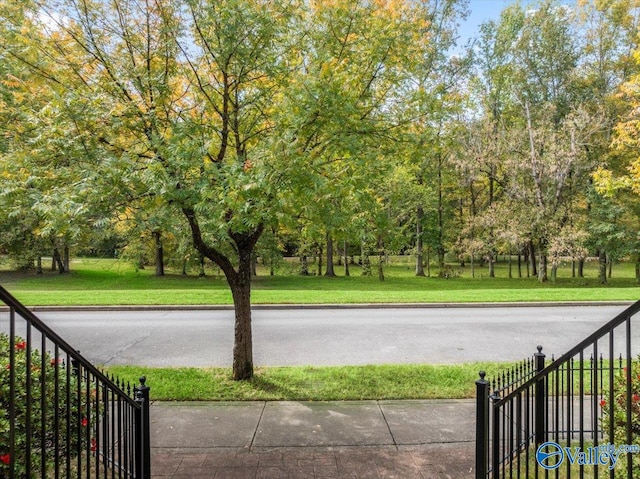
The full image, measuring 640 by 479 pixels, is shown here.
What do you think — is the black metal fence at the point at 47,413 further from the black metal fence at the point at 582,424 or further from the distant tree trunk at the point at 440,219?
the distant tree trunk at the point at 440,219

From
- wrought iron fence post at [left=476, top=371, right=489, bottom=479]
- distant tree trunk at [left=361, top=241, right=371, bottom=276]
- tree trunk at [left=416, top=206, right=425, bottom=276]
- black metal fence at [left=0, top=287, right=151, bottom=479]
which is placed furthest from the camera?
tree trunk at [left=416, top=206, right=425, bottom=276]

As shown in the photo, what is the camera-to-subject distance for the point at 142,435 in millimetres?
3627

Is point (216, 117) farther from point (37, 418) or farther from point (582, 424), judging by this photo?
point (582, 424)

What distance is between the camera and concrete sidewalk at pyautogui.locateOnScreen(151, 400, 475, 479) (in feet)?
13.1

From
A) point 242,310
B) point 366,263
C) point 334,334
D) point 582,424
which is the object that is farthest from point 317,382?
point 366,263

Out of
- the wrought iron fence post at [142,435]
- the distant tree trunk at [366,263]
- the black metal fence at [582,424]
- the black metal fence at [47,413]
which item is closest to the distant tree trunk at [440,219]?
the distant tree trunk at [366,263]

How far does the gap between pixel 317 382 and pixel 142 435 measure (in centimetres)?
328

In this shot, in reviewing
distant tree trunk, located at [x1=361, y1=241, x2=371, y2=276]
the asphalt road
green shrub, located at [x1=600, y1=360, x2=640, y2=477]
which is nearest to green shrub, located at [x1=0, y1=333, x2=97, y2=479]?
green shrub, located at [x1=600, y1=360, x2=640, y2=477]

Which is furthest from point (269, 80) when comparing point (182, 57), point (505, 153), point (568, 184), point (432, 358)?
point (568, 184)

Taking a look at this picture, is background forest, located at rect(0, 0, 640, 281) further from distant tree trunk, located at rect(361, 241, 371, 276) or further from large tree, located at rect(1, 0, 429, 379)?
distant tree trunk, located at rect(361, 241, 371, 276)

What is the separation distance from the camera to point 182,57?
18.9 ft

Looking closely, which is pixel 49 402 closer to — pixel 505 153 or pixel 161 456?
pixel 161 456

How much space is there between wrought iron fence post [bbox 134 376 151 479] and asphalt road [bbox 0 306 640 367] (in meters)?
3.99

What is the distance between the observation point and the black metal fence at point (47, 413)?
2189mm
